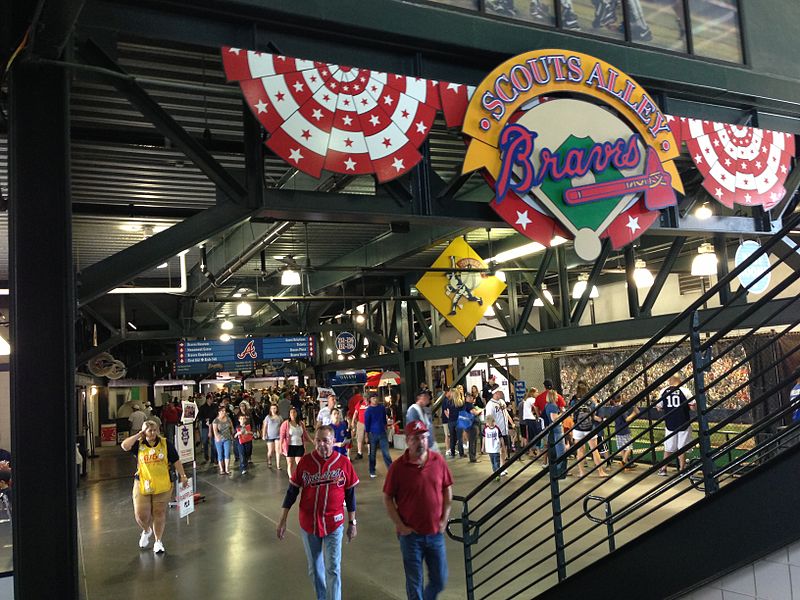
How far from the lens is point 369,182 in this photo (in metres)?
10.3

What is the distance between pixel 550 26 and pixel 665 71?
1.56 metres

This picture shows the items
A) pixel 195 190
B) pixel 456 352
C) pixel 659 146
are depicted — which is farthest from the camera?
pixel 456 352

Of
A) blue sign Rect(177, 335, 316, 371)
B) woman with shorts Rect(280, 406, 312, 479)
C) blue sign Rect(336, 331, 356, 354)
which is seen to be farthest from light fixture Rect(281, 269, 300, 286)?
blue sign Rect(336, 331, 356, 354)

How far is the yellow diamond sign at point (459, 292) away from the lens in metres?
12.4

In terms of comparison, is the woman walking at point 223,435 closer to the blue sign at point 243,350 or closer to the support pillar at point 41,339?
the blue sign at point 243,350

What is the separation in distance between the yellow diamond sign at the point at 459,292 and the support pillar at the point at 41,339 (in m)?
7.86

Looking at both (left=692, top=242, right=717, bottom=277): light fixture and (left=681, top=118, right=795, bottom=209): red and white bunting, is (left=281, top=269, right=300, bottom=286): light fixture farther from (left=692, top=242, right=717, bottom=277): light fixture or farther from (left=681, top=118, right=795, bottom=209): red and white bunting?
(left=681, top=118, right=795, bottom=209): red and white bunting

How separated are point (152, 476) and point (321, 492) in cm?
382

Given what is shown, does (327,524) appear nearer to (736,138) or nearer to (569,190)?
(569,190)

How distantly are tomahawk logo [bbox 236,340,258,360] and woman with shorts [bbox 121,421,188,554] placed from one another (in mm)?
11795

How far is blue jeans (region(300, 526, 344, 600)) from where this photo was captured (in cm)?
607

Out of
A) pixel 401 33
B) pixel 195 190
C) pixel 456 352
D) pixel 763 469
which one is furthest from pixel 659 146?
pixel 456 352

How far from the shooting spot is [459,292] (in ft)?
41.2

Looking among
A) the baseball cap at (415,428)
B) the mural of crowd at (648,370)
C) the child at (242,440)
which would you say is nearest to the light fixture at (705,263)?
the mural of crowd at (648,370)
